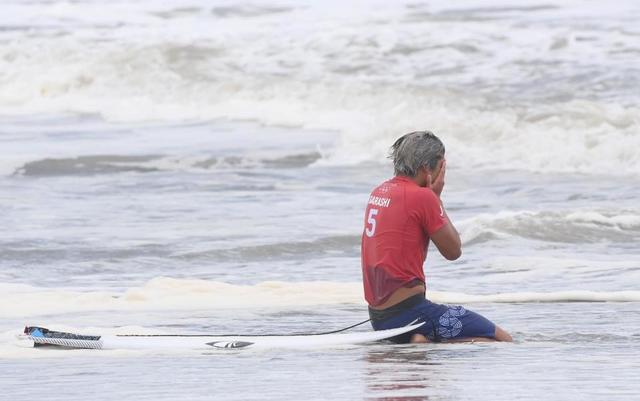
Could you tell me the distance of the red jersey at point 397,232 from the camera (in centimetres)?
720

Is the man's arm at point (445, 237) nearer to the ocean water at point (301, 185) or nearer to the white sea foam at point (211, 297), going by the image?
the ocean water at point (301, 185)

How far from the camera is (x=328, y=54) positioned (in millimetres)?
25984

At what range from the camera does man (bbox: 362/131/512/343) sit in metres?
7.21

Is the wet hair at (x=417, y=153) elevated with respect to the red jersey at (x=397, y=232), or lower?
elevated

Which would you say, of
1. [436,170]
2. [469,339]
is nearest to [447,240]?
[436,170]

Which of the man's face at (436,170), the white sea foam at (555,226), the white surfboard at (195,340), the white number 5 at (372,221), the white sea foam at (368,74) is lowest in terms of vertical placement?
the white surfboard at (195,340)

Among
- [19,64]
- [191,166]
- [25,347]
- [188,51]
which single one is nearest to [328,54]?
[188,51]

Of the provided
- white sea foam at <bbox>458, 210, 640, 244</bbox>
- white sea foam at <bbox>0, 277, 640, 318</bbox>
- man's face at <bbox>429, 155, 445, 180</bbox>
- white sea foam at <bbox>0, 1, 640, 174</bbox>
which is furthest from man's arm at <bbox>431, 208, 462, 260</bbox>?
white sea foam at <bbox>0, 1, 640, 174</bbox>

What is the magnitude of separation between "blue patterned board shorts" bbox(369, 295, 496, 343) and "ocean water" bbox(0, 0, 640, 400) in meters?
0.10

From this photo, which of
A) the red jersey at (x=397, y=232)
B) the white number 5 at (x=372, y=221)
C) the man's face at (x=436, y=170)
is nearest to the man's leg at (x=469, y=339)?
the red jersey at (x=397, y=232)

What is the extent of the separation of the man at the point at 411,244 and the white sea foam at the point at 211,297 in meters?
1.80

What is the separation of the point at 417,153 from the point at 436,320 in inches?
32.1

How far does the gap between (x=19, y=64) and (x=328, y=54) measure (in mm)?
6254

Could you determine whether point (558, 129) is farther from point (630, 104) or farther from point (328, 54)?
point (328, 54)
